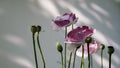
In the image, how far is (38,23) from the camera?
3.58 feet

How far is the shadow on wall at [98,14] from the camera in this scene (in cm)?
112

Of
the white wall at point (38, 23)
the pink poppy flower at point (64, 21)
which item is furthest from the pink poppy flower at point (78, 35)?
the white wall at point (38, 23)

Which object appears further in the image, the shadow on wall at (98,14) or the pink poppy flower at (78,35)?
the shadow on wall at (98,14)

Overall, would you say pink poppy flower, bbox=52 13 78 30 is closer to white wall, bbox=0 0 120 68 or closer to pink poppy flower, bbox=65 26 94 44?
pink poppy flower, bbox=65 26 94 44

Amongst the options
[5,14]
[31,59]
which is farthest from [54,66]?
[5,14]

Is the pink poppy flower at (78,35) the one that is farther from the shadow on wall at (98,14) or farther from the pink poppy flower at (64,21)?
the shadow on wall at (98,14)

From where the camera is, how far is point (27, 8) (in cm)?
107

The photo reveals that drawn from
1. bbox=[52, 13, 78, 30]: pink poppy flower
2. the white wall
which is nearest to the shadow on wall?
the white wall

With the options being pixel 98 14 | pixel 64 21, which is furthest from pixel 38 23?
pixel 64 21

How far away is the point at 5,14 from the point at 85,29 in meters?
0.72

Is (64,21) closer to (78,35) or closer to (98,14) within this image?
(78,35)

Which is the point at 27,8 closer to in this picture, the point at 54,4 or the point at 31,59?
the point at 54,4

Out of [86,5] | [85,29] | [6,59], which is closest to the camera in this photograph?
[85,29]

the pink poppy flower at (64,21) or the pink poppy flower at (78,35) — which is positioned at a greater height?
the pink poppy flower at (64,21)
